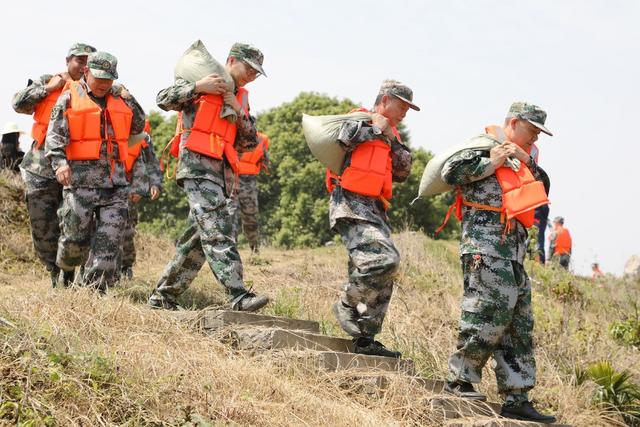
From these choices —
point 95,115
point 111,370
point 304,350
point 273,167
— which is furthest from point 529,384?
point 273,167

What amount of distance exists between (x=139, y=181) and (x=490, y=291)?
4849 millimetres

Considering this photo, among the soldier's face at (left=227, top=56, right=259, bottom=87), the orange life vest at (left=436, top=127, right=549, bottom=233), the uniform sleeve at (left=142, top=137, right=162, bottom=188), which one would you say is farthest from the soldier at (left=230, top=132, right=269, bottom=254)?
the orange life vest at (left=436, top=127, right=549, bottom=233)

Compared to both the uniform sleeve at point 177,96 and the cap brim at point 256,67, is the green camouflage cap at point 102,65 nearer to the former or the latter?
the uniform sleeve at point 177,96

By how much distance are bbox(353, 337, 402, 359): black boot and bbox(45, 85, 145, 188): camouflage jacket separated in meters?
2.61

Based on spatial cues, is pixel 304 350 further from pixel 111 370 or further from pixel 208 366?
pixel 111 370

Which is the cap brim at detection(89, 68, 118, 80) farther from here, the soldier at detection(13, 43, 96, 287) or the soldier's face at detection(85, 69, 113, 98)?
the soldier at detection(13, 43, 96, 287)

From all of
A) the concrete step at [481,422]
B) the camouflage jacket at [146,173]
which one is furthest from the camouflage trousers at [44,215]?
the concrete step at [481,422]

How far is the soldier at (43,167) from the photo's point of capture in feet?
29.3

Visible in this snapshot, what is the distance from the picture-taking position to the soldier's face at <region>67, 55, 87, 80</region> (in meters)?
9.11

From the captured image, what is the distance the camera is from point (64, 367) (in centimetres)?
511

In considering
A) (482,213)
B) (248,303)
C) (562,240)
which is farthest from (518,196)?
(562,240)

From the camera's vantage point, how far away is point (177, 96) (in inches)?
292

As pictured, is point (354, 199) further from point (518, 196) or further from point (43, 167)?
point (43, 167)

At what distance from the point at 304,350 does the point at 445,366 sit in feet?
6.65
